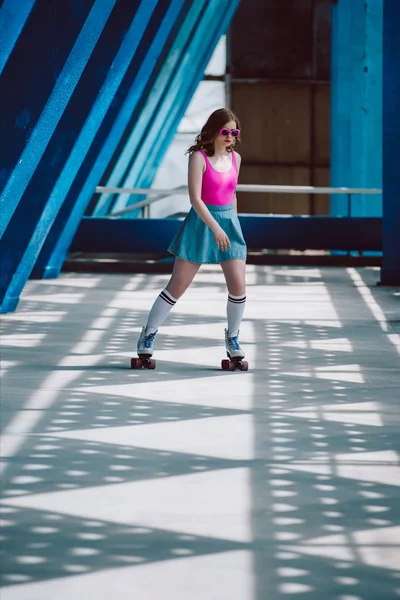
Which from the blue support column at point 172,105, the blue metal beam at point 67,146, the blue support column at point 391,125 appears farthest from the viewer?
the blue support column at point 172,105

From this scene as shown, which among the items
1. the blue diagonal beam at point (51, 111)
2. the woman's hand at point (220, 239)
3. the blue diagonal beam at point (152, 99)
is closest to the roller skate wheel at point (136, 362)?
the woman's hand at point (220, 239)

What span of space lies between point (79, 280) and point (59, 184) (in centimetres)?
330

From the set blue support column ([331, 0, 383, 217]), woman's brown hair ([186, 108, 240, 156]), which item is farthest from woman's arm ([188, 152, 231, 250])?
blue support column ([331, 0, 383, 217])

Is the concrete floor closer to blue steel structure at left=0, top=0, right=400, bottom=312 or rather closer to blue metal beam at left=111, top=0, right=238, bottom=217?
blue steel structure at left=0, top=0, right=400, bottom=312

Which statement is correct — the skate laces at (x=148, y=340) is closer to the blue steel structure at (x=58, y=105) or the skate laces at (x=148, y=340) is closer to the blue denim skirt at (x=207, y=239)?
the blue denim skirt at (x=207, y=239)

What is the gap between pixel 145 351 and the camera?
6.82 m

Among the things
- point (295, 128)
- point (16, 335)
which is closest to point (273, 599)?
point (16, 335)

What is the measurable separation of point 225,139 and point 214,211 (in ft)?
1.32

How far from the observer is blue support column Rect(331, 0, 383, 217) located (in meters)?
20.6

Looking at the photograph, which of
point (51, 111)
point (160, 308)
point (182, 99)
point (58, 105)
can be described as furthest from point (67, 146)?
point (182, 99)

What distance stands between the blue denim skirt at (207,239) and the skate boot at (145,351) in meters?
0.51

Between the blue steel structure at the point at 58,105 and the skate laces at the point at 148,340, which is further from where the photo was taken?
the blue steel structure at the point at 58,105

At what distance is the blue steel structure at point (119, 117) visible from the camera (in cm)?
853

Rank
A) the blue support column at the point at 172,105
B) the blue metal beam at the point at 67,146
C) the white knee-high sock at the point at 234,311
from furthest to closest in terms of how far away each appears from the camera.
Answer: the blue support column at the point at 172,105, the blue metal beam at the point at 67,146, the white knee-high sock at the point at 234,311
